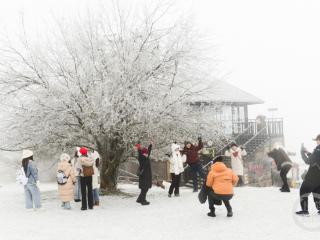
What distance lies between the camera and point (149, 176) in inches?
528

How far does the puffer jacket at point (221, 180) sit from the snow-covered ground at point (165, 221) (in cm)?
67

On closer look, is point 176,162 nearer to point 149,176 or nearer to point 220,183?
point 149,176

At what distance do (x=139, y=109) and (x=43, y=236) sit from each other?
479 centimetres

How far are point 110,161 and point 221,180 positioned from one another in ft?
20.8

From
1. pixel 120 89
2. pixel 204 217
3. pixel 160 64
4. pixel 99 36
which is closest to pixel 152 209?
pixel 204 217

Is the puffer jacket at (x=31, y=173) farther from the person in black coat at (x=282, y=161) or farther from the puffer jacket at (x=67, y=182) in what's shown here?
the person in black coat at (x=282, y=161)

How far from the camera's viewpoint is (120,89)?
13.1 m

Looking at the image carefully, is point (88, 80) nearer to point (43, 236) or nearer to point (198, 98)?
point (198, 98)

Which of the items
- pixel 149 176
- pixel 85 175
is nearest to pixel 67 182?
pixel 85 175

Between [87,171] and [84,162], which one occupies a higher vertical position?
[84,162]

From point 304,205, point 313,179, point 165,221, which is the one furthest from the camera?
point 165,221

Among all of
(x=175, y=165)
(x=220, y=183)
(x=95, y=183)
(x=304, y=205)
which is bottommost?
(x=304, y=205)

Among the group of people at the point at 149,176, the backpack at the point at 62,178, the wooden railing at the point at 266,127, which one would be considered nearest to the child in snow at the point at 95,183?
the group of people at the point at 149,176

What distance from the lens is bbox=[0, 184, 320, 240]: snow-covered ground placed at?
9266 millimetres
